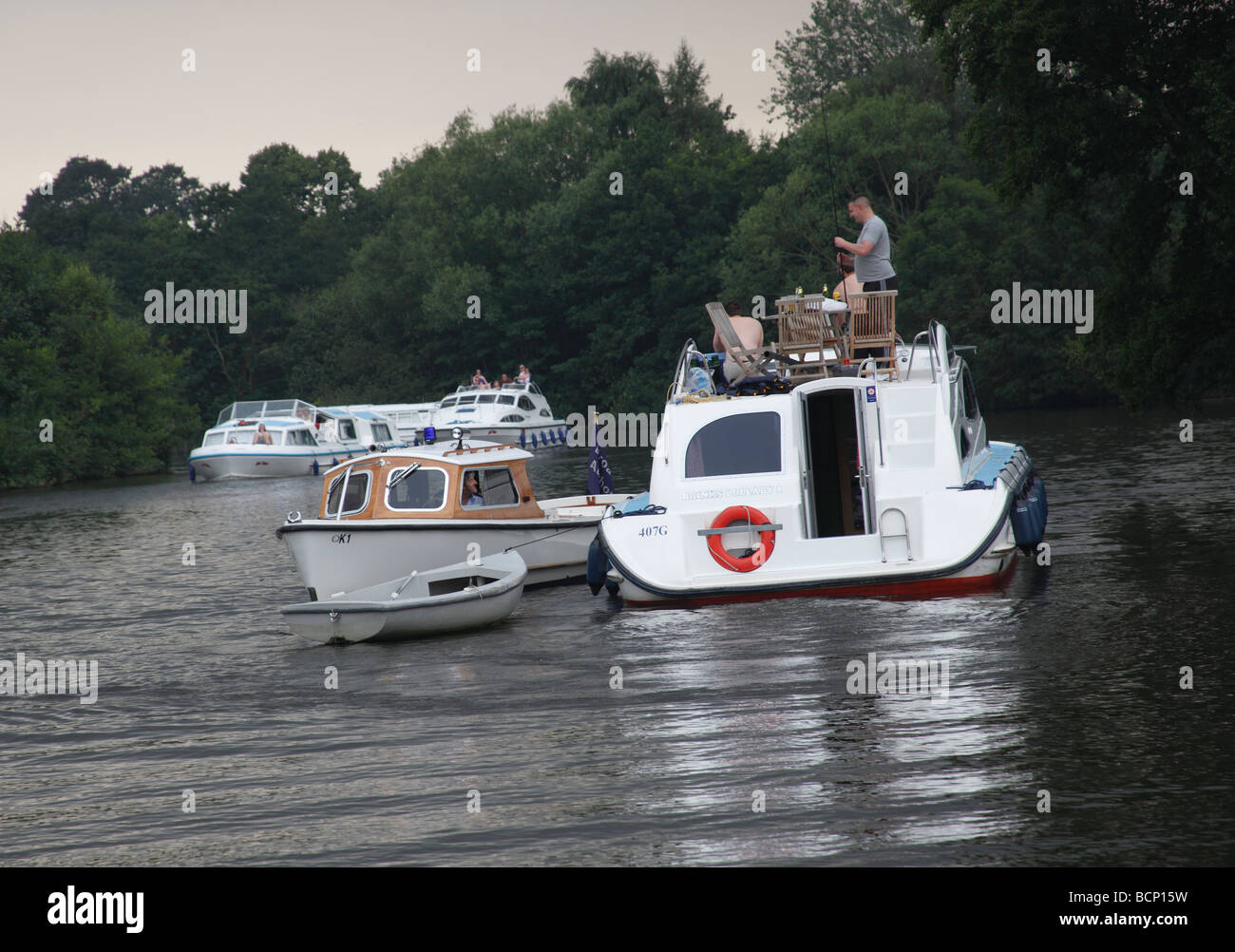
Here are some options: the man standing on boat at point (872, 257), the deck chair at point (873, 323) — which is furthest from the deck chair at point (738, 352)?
the man standing on boat at point (872, 257)

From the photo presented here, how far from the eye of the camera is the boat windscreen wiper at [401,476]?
18.6m

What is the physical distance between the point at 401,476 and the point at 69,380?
46768 millimetres

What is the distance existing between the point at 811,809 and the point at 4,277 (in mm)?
56926

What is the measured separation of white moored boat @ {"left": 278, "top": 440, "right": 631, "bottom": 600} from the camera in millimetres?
17562

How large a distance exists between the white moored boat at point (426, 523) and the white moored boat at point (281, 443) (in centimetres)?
3212

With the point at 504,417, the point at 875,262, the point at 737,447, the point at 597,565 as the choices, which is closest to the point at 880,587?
the point at 737,447

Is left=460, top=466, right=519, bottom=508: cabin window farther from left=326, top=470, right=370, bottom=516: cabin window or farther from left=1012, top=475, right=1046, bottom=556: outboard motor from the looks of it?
left=1012, top=475, right=1046, bottom=556: outboard motor

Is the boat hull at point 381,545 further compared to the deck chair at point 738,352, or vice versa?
the deck chair at point 738,352

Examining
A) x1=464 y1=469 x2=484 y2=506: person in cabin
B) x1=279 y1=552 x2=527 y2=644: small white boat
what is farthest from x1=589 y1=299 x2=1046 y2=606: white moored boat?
x1=464 y1=469 x2=484 y2=506: person in cabin

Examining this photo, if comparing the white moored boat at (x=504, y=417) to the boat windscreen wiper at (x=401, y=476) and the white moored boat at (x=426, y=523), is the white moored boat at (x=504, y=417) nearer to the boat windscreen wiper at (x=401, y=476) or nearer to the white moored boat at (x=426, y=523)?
the white moored boat at (x=426, y=523)

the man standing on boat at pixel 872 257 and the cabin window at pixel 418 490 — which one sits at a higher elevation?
the man standing on boat at pixel 872 257

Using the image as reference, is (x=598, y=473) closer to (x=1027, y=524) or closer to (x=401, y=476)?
(x=401, y=476)

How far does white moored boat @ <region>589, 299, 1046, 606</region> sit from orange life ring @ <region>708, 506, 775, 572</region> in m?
0.01
